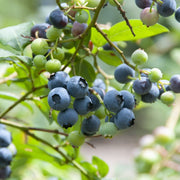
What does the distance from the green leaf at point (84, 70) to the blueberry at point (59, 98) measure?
8.8 inches

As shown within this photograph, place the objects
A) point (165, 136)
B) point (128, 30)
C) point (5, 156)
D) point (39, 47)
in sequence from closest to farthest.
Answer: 1. point (39, 47)
2. point (128, 30)
3. point (5, 156)
4. point (165, 136)

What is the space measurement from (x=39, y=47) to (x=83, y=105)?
7.6 inches

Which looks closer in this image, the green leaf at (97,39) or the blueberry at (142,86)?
the blueberry at (142,86)

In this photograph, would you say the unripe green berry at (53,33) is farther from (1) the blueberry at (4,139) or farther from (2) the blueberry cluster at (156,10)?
(1) the blueberry at (4,139)

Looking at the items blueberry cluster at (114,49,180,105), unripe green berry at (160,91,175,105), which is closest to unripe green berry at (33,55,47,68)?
blueberry cluster at (114,49,180,105)

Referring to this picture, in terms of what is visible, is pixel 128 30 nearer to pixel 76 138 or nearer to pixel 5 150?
pixel 76 138

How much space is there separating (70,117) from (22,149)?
0.60 metres

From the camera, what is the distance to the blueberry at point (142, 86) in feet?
2.67

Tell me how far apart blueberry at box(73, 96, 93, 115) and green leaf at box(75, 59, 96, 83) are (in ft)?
0.66

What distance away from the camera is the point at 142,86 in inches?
31.9

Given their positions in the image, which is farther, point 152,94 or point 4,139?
point 4,139

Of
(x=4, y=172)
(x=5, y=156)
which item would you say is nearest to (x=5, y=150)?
(x=5, y=156)

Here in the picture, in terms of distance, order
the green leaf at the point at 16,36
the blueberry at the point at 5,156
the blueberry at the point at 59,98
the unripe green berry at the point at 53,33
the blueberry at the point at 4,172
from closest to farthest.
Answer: the blueberry at the point at 59,98 < the unripe green berry at the point at 53,33 < the green leaf at the point at 16,36 < the blueberry at the point at 5,156 < the blueberry at the point at 4,172

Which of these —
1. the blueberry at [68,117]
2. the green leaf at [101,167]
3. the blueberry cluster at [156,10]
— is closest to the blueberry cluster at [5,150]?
the green leaf at [101,167]
